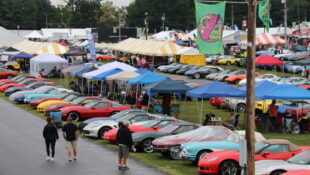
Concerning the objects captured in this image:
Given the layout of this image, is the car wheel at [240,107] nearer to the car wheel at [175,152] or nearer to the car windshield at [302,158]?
the car wheel at [175,152]

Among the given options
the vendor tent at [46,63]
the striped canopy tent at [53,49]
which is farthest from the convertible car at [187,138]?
the striped canopy tent at [53,49]

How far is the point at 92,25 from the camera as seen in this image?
618 feet

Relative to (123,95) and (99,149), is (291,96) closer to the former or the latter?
(99,149)

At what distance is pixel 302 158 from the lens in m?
17.0

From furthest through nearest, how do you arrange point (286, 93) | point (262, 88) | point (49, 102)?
point (49, 102)
point (262, 88)
point (286, 93)

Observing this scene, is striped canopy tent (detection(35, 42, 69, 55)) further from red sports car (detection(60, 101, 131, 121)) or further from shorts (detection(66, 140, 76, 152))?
shorts (detection(66, 140, 76, 152))

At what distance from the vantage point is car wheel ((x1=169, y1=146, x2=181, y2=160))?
2097 cm

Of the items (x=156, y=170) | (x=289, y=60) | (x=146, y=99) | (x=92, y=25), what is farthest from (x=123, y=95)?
(x=92, y=25)

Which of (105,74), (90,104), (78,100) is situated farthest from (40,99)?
(90,104)

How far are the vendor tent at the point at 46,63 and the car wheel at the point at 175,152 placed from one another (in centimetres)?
3788

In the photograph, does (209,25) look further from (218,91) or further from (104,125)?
(104,125)

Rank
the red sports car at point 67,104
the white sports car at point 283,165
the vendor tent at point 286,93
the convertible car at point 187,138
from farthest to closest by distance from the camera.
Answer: the red sports car at point 67,104
the vendor tent at point 286,93
the convertible car at point 187,138
the white sports car at point 283,165

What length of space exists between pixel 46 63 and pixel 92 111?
27.9 metres

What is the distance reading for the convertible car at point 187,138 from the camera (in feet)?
67.4
